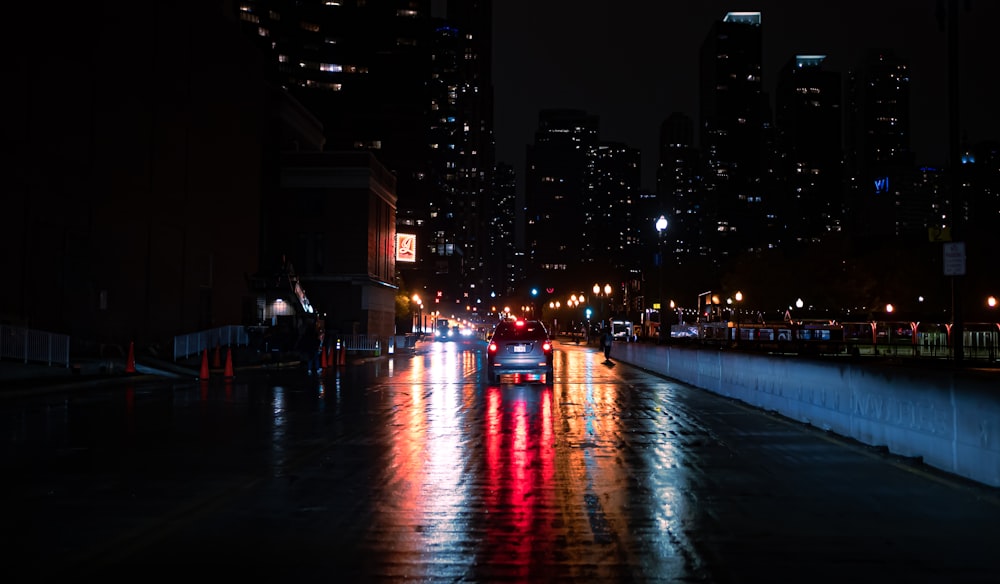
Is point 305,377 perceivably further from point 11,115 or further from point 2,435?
point 2,435

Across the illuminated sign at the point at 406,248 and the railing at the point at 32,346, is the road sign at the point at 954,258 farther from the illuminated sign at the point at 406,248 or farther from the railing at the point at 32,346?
the illuminated sign at the point at 406,248

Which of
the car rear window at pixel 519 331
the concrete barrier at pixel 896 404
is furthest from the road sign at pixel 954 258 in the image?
the car rear window at pixel 519 331

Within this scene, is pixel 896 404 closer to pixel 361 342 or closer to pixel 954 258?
pixel 954 258

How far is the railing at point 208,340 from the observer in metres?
35.4

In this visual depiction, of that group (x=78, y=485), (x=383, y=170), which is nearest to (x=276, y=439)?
(x=78, y=485)

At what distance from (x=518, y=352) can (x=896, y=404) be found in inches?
547

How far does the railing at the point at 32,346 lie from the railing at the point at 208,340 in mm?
7148

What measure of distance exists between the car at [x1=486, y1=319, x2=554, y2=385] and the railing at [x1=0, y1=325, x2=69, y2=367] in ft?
41.2

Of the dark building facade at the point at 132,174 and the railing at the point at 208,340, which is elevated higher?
the dark building facade at the point at 132,174

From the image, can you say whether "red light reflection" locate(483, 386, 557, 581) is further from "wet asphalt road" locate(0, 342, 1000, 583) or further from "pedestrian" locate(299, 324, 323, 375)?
"pedestrian" locate(299, 324, 323, 375)

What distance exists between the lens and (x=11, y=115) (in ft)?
100

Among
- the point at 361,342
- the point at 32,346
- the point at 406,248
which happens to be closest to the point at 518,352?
the point at 32,346

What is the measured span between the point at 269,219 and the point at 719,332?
97.8 ft

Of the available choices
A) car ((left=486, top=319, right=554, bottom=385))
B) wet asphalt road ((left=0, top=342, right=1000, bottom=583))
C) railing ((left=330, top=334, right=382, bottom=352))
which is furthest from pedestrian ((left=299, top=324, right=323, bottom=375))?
railing ((left=330, top=334, right=382, bottom=352))
